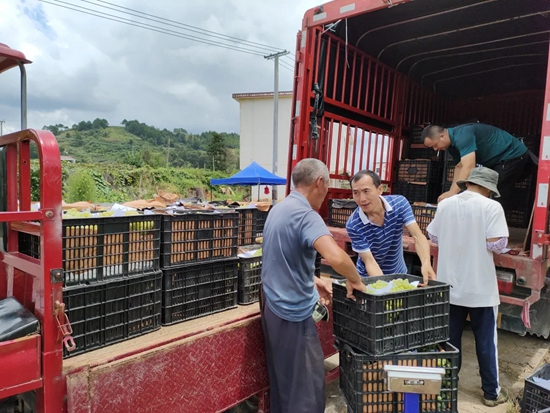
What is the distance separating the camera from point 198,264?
285cm

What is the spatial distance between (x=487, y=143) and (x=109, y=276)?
4.53 m

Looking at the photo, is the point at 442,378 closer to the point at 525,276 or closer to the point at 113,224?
the point at 525,276

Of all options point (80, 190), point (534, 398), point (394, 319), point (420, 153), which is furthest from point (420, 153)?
point (80, 190)

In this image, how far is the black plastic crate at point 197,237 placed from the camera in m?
2.71

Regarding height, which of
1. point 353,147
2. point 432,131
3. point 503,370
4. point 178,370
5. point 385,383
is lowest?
point 503,370

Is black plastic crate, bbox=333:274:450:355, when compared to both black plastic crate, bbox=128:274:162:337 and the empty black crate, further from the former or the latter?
the empty black crate

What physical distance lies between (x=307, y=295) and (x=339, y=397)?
4.83 feet

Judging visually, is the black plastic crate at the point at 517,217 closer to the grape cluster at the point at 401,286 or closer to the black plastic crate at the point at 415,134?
the black plastic crate at the point at 415,134

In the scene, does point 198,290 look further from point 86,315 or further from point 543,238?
point 543,238

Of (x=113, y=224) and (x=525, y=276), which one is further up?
(x=113, y=224)

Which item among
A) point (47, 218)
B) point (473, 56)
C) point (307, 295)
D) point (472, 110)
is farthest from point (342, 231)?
point (472, 110)

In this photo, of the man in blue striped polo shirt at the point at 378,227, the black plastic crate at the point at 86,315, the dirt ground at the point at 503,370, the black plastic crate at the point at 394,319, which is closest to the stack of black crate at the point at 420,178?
the dirt ground at the point at 503,370

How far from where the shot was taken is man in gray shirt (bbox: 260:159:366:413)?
2.54 m

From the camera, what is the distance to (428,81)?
720 centimetres
